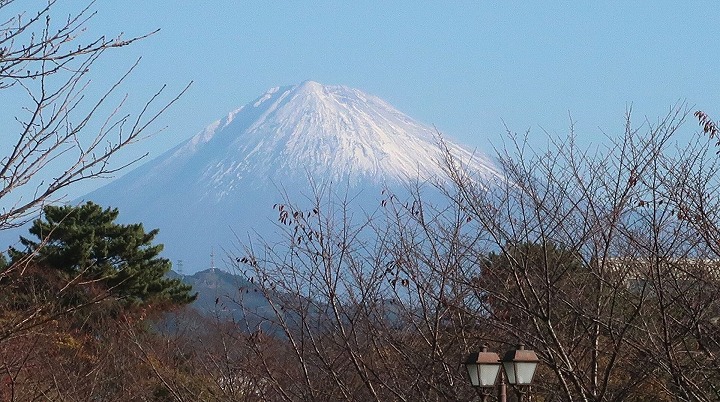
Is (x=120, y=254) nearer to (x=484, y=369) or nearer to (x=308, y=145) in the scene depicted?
(x=484, y=369)

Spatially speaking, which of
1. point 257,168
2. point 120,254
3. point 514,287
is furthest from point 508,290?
point 257,168

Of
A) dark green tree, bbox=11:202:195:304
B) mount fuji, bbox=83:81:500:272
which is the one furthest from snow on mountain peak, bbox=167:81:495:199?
dark green tree, bbox=11:202:195:304

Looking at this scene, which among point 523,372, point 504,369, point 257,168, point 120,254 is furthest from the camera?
point 257,168

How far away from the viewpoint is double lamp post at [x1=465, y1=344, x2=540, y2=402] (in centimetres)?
717

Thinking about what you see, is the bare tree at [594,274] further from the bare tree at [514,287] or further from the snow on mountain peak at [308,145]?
the snow on mountain peak at [308,145]

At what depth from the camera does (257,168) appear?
168 metres

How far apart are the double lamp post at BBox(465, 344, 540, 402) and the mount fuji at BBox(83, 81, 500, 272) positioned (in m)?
141

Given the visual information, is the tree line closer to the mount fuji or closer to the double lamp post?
the double lamp post

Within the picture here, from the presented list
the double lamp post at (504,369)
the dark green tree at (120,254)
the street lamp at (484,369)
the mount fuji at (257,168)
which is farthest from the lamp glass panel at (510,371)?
the mount fuji at (257,168)

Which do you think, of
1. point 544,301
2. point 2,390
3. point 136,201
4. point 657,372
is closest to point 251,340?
point 544,301

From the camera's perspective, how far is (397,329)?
1066 centimetres

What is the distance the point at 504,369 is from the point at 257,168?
161506 mm

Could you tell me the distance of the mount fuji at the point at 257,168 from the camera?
525ft

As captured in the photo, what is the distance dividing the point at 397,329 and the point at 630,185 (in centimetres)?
262
